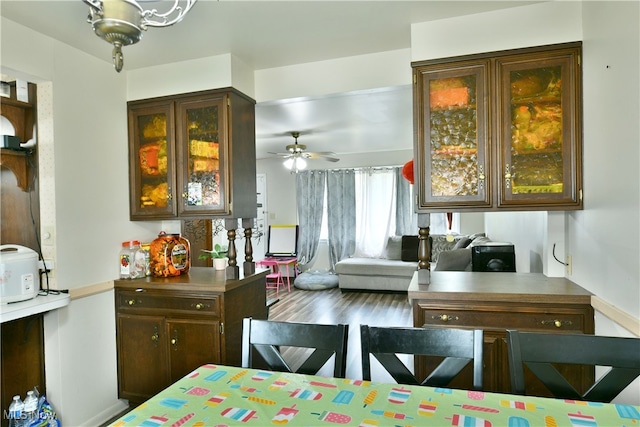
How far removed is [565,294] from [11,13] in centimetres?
316

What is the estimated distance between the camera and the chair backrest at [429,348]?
1339 millimetres

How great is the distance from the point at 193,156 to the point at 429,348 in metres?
2.03

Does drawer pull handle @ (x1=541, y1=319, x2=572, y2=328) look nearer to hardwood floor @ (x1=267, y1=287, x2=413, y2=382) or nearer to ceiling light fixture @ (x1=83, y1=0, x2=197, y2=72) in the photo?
hardwood floor @ (x1=267, y1=287, x2=413, y2=382)

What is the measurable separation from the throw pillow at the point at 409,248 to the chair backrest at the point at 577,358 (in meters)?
5.05

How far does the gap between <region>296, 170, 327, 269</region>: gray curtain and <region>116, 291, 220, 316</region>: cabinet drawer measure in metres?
4.72

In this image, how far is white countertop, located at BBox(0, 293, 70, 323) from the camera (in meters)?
1.89

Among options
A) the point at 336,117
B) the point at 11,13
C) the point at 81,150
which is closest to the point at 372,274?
the point at 336,117

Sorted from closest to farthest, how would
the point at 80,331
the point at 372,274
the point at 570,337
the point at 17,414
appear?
the point at 570,337 → the point at 17,414 → the point at 80,331 → the point at 372,274

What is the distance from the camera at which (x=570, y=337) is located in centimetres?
125

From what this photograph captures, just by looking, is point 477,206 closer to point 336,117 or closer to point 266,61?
point 266,61

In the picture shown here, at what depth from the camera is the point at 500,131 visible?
2.13 meters

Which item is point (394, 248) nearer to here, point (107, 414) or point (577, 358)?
point (107, 414)

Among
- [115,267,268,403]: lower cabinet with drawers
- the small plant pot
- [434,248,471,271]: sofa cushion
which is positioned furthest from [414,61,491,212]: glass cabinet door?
[434,248,471,271]: sofa cushion

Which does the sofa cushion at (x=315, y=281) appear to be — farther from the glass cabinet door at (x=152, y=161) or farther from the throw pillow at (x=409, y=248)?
the glass cabinet door at (x=152, y=161)
